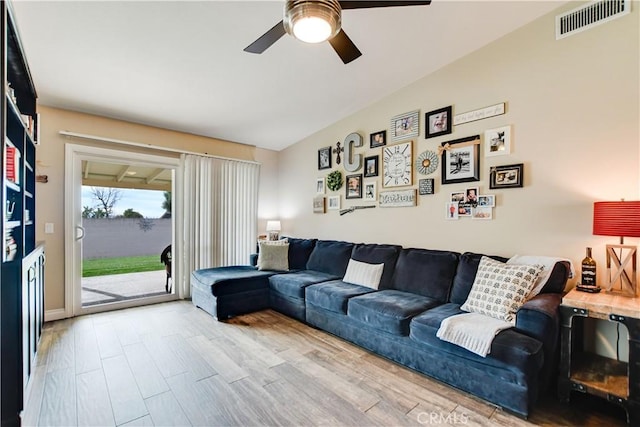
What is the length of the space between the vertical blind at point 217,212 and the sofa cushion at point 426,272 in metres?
2.59

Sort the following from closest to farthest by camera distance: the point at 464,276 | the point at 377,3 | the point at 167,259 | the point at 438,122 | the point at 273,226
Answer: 1. the point at 377,3
2. the point at 464,276
3. the point at 438,122
4. the point at 167,259
5. the point at 273,226

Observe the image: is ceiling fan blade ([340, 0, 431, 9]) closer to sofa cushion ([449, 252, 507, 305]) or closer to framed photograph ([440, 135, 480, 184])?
framed photograph ([440, 135, 480, 184])

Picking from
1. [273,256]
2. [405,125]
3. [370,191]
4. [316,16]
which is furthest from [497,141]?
[273,256]

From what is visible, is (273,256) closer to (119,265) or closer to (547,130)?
(119,265)

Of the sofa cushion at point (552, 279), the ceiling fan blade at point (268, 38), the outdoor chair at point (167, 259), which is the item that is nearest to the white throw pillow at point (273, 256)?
the outdoor chair at point (167, 259)

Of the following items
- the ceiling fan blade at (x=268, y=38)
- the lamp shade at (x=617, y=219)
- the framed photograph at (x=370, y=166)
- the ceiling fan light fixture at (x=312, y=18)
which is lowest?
the lamp shade at (x=617, y=219)

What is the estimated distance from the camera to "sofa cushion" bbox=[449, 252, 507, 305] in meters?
2.65

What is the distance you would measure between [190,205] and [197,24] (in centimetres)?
260

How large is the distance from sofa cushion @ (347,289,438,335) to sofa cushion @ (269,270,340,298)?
770mm

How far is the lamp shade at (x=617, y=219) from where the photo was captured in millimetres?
1859

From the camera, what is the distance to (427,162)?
3328 mm

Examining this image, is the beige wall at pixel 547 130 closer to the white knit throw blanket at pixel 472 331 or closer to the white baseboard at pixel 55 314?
the white knit throw blanket at pixel 472 331

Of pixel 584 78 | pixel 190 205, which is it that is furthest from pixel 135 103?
pixel 584 78

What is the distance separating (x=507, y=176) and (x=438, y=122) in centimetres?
92
